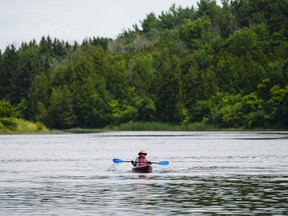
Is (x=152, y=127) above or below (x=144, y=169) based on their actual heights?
above

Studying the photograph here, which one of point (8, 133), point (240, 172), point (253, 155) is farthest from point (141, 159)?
point (8, 133)

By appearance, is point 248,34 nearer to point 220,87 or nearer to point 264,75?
point 220,87

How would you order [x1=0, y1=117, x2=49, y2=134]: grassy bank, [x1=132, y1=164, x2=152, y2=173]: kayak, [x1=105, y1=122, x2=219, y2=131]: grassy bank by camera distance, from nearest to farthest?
[x1=132, y1=164, x2=152, y2=173]: kayak, [x1=0, y1=117, x2=49, y2=134]: grassy bank, [x1=105, y1=122, x2=219, y2=131]: grassy bank

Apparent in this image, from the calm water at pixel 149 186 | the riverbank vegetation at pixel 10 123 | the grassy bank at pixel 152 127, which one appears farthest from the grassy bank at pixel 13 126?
the calm water at pixel 149 186

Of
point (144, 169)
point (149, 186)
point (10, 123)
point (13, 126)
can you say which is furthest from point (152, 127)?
point (149, 186)

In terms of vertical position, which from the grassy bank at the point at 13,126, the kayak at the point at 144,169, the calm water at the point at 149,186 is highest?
the grassy bank at the point at 13,126

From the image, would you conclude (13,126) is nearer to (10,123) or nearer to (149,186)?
(10,123)

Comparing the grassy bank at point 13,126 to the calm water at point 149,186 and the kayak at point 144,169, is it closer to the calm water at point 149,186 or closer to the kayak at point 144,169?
the calm water at point 149,186

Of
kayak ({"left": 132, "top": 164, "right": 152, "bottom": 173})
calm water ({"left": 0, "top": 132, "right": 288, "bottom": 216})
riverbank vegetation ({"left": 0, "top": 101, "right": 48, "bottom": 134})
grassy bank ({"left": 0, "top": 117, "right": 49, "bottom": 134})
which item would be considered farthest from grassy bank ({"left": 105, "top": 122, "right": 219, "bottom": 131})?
kayak ({"left": 132, "top": 164, "right": 152, "bottom": 173})

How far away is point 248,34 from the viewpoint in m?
195

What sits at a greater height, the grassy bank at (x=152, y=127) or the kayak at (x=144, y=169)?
the grassy bank at (x=152, y=127)

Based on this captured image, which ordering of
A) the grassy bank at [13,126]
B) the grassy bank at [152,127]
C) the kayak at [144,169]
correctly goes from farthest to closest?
the grassy bank at [152,127] → the grassy bank at [13,126] → the kayak at [144,169]

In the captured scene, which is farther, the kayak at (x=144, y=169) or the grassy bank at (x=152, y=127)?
the grassy bank at (x=152, y=127)

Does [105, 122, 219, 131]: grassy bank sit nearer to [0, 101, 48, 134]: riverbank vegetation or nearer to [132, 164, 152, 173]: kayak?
[0, 101, 48, 134]: riverbank vegetation
